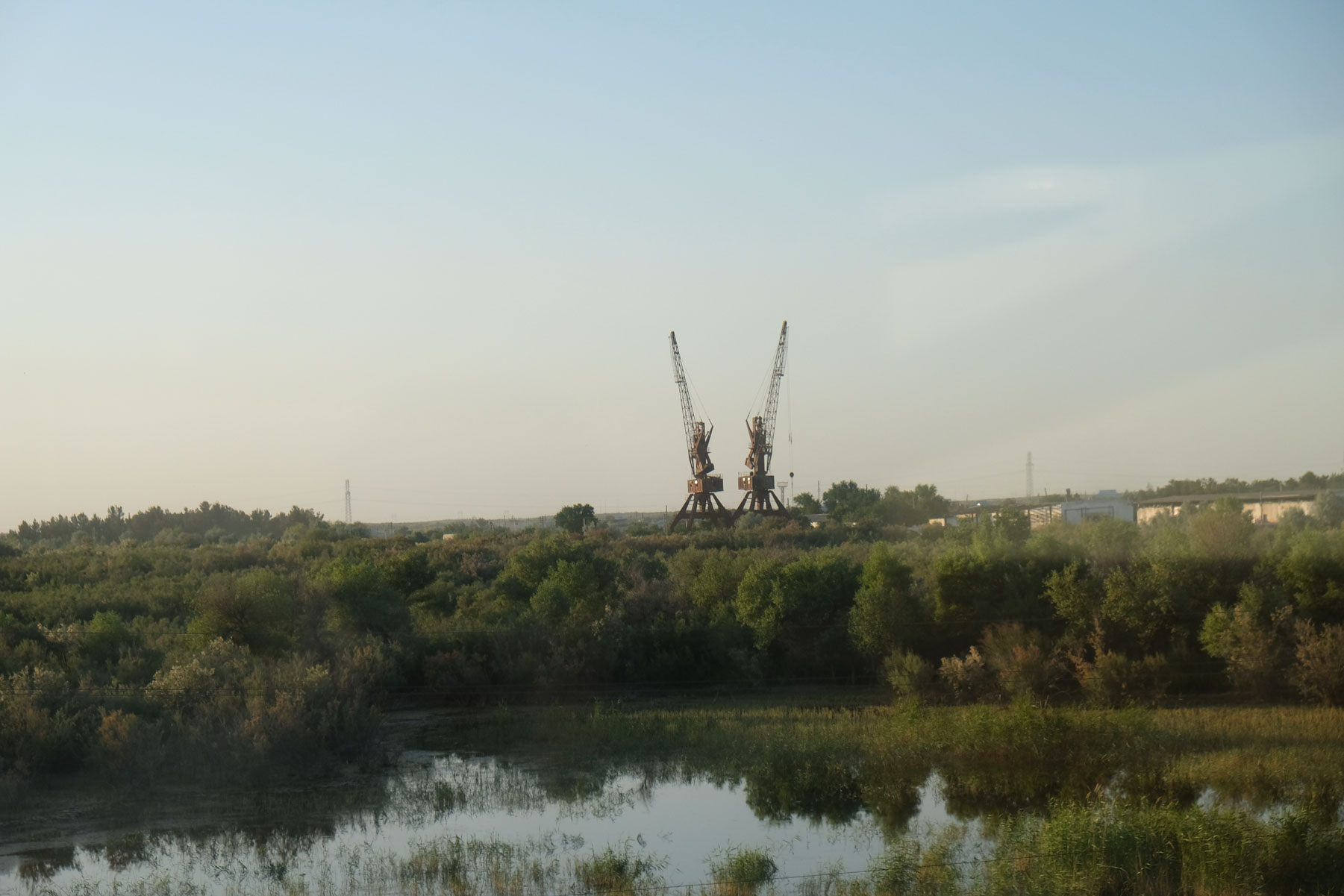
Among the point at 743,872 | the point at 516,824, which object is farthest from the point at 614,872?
the point at 516,824

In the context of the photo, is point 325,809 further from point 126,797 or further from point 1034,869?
point 1034,869

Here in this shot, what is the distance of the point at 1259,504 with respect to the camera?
33.5 m

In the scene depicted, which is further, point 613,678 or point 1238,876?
point 613,678

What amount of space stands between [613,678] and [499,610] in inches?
151

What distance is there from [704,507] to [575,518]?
11.6m

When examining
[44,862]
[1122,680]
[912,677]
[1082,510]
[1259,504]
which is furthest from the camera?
[1082,510]

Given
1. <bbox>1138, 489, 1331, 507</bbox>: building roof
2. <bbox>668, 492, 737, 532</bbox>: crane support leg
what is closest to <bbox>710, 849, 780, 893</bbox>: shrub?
<bbox>1138, 489, 1331, 507</bbox>: building roof

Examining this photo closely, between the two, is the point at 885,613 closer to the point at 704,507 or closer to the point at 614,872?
the point at 614,872

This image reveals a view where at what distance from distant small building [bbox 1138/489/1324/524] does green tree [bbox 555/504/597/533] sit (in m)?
35.1

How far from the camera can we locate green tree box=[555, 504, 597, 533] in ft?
226

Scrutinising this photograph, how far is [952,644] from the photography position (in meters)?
23.6

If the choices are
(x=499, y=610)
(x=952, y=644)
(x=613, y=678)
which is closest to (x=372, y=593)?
(x=499, y=610)

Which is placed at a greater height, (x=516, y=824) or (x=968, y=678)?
(x=968, y=678)

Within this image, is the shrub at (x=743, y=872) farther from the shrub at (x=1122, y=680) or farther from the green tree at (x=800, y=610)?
the green tree at (x=800, y=610)
